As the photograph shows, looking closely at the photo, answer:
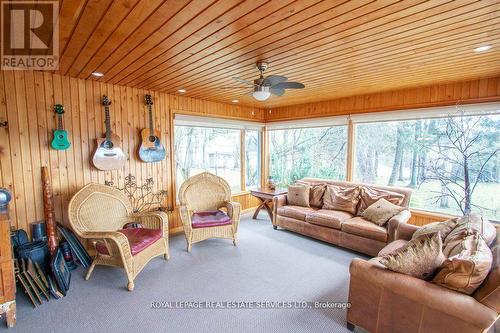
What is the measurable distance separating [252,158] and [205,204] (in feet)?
6.82

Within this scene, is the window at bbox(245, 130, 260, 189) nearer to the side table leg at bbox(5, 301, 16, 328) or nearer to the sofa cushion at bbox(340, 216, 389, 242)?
the sofa cushion at bbox(340, 216, 389, 242)

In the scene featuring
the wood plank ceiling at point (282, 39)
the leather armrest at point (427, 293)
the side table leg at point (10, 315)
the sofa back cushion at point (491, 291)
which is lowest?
the side table leg at point (10, 315)

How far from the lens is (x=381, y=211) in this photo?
10.6 ft

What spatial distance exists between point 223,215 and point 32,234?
2280 millimetres

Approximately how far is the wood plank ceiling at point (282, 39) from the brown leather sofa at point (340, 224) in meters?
1.79

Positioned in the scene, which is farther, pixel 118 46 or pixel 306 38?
pixel 118 46

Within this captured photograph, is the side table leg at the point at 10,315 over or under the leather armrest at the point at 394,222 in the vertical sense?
under

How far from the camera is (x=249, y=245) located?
140 inches

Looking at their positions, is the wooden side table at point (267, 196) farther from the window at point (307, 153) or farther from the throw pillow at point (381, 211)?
the throw pillow at point (381, 211)

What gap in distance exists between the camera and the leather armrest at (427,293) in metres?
1.33

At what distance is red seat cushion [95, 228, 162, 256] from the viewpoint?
256 cm

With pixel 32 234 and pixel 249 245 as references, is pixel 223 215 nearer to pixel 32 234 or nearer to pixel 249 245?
pixel 249 245

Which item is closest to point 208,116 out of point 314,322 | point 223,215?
point 223,215

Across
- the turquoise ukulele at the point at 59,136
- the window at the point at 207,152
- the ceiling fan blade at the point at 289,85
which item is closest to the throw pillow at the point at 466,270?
the ceiling fan blade at the point at 289,85
